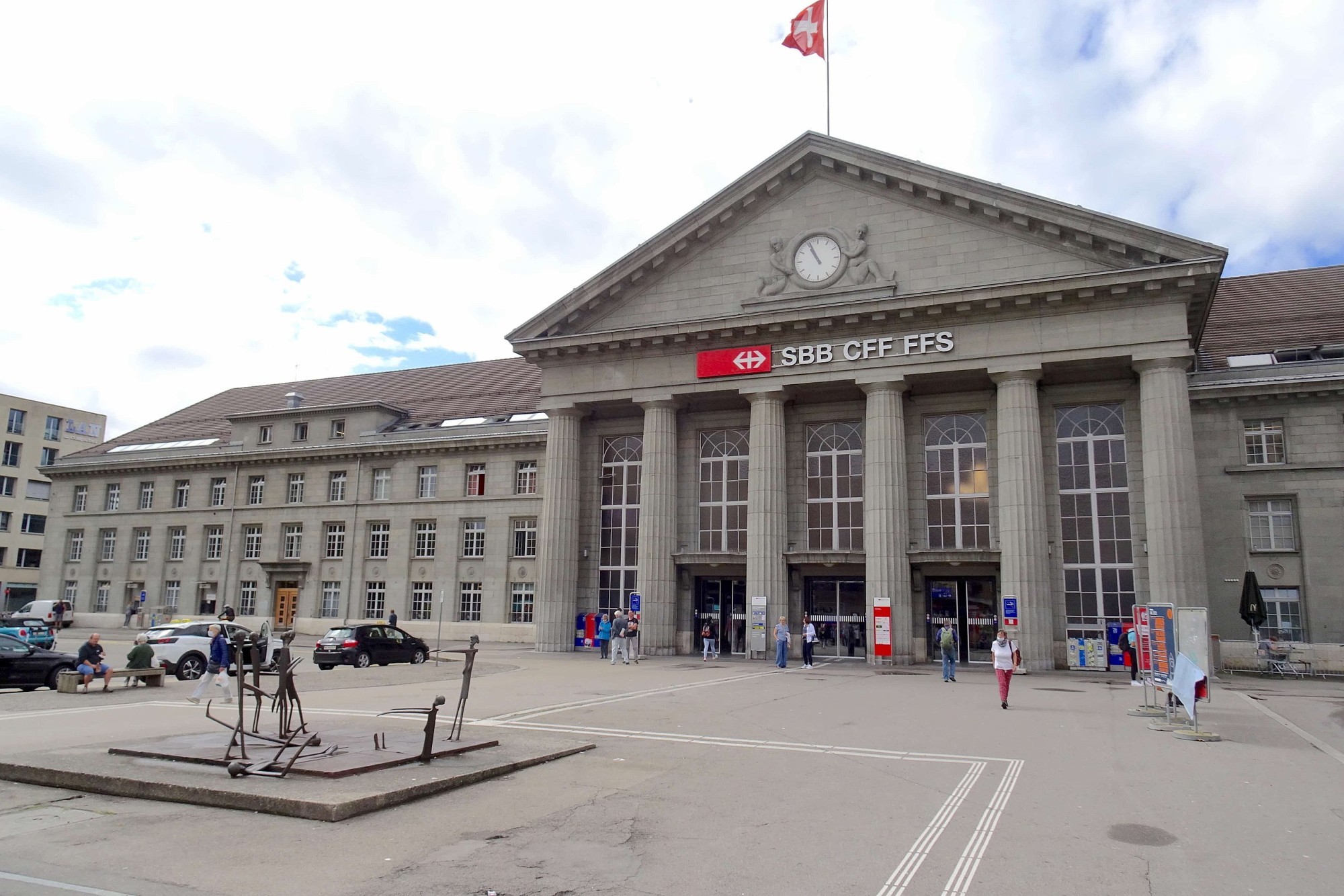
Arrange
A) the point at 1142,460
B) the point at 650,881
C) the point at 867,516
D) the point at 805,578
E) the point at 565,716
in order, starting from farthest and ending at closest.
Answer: the point at 805,578 < the point at 867,516 < the point at 1142,460 < the point at 565,716 < the point at 650,881

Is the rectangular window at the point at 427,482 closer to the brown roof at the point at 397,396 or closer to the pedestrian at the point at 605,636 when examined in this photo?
the brown roof at the point at 397,396

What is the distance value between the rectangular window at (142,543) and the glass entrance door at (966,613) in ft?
157

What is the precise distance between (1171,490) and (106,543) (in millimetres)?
59351

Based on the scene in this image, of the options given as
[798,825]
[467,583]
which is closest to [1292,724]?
[798,825]

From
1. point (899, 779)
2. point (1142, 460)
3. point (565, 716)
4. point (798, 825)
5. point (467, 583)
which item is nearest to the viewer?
point (798, 825)

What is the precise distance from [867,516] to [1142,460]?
9049 millimetres

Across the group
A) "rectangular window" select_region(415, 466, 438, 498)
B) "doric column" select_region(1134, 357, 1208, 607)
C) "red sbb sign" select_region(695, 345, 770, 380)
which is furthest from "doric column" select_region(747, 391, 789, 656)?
"rectangular window" select_region(415, 466, 438, 498)

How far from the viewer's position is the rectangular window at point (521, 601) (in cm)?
4550

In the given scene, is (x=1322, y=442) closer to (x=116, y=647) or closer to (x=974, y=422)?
(x=974, y=422)

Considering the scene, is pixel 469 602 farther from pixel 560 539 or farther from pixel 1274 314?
pixel 1274 314

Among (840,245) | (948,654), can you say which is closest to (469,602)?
(840,245)

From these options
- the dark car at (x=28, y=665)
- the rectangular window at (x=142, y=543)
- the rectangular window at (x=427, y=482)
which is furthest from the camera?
the rectangular window at (x=142, y=543)

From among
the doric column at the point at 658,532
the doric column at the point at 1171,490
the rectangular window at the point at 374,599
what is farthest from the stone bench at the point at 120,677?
the doric column at the point at 1171,490

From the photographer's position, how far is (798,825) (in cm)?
886
